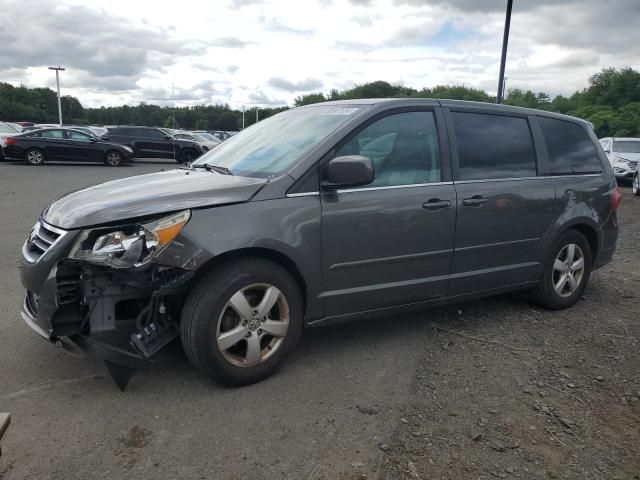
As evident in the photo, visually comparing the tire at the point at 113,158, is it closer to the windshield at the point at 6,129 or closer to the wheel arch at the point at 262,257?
the windshield at the point at 6,129

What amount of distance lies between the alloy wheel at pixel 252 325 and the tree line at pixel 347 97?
84.7 ft

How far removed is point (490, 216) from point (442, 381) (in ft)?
4.70

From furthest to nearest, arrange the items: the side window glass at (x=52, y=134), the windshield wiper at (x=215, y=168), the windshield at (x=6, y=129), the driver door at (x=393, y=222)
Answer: the windshield at (x=6, y=129), the side window glass at (x=52, y=134), the windshield wiper at (x=215, y=168), the driver door at (x=393, y=222)

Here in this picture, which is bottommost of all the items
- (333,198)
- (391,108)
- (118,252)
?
(118,252)

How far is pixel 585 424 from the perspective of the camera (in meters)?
3.01

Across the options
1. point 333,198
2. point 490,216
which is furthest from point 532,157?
point 333,198

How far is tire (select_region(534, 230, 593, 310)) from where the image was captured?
4777 millimetres

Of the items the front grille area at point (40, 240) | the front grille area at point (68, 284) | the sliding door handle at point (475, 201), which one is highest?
the sliding door handle at point (475, 201)

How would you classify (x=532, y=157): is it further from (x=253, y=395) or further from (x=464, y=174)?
(x=253, y=395)

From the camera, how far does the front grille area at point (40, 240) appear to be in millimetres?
3111

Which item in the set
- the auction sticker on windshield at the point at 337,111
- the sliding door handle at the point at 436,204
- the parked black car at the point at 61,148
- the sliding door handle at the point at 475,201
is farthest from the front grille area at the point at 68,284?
the parked black car at the point at 61,148

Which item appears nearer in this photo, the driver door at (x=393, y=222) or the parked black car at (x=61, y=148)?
Result: the driver door at (x=393, y=222)

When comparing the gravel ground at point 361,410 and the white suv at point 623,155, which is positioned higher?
the white suv at point 623,155

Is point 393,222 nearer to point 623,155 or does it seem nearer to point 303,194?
point 303,194
